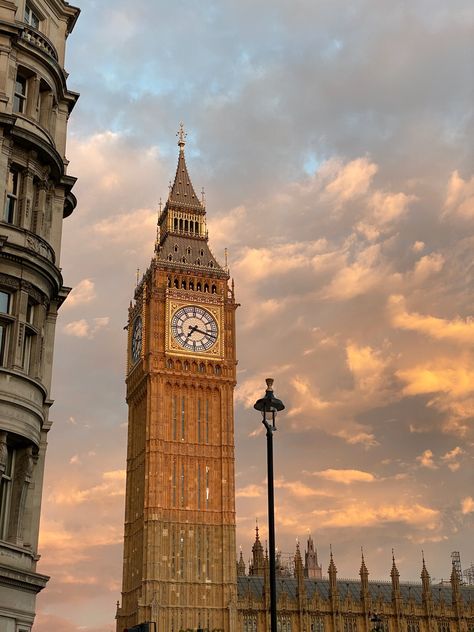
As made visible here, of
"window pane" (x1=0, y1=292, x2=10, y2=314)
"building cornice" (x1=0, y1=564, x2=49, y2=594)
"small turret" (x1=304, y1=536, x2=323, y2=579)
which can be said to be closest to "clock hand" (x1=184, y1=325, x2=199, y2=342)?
"small turret" (x1=304, y1=536, x2=323, y2=579)

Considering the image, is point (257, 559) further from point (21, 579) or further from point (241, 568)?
point (21, 579)

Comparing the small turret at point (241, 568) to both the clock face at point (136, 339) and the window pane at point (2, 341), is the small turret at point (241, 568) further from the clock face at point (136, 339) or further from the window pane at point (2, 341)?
the window pane at point (2, 341)

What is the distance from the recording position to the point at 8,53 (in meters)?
29.2

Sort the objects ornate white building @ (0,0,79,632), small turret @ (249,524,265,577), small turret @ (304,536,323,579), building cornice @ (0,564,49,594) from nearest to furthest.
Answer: building cornice @ (0,564,49,594) < ornate white building @ (0,0,79,632) < small turret @ (249,524,265,577) < small turret @ (304,536,323,579)

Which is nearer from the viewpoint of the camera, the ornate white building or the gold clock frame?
the ornate white building

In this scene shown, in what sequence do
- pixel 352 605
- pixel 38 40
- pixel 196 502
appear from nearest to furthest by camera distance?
pixel 38 40, pixel 196 502, pixel 352 605

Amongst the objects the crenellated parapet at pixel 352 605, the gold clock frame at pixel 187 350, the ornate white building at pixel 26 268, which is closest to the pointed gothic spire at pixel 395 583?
the crenellated parapet at pixel 352 605

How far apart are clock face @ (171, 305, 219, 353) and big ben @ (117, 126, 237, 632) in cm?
12

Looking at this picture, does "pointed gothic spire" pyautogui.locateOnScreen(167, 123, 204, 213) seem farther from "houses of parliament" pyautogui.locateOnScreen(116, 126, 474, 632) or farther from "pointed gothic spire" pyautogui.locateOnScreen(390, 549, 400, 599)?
"pointed gothic spire" pyautogui.locateOnScreen(390, 549, 400, 599)

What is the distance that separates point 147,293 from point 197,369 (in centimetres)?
1120

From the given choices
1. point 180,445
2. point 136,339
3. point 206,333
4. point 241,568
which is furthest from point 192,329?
point 241,568

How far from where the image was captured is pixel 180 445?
105375 millimetres

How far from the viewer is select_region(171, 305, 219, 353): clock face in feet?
361

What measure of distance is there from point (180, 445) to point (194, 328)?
1404 centimetres
